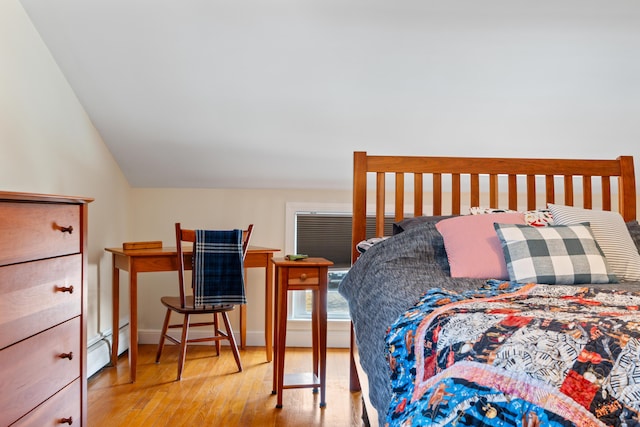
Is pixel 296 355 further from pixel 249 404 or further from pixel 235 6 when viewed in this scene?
pixel 235 6

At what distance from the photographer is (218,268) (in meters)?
2.76

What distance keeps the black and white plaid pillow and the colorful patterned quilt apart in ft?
1.77

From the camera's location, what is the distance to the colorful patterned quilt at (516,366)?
28.7 inches

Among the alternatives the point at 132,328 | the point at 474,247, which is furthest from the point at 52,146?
the point at 474,247

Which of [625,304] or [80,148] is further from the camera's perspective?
[80,148]

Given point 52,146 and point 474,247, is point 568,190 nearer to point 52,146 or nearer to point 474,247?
point 474,247

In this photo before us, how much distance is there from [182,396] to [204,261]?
0.72m

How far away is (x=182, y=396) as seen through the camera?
2467 mm

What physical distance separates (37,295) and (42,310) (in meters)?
0.05

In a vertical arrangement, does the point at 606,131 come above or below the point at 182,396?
above

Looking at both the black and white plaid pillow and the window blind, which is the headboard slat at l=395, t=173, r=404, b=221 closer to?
the black and white plaid pillow

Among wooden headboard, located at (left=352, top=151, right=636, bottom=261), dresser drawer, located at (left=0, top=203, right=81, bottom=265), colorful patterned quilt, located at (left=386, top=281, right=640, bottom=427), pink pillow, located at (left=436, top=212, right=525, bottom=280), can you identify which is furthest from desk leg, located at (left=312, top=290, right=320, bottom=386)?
colorful patterned quilt, located at (left=386, top=281, right=640, bottom=427)

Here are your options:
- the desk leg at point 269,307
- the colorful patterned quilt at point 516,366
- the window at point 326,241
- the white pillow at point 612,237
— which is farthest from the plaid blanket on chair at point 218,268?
the colorful patterned quilt at point 516,366

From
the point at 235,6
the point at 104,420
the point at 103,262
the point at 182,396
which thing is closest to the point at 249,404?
the point at 182,396
